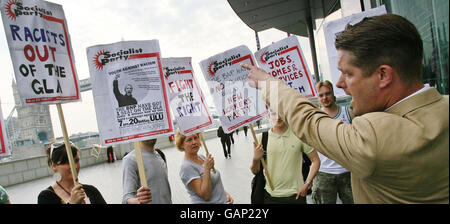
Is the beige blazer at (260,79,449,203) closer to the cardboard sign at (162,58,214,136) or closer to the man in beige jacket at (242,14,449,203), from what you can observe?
the man in beige jacket at (242,14,449,203)

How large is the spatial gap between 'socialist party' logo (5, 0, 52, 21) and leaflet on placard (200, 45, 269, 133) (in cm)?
125

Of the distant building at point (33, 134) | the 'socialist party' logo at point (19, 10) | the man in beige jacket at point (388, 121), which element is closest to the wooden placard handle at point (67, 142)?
the 'socialist party' logo at point (19, 10)

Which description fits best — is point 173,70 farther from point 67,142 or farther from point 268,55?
point 67,142

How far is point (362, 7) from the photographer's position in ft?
16.3

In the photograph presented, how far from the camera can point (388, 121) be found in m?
0.90

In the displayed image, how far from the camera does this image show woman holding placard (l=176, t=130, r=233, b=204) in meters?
2.53

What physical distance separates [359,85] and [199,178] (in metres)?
1.88

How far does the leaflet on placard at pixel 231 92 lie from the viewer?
102 inches

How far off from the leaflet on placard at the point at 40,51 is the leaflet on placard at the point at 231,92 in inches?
43.0

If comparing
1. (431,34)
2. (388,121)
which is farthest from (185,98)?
(431,34)

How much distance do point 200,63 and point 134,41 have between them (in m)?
0.73

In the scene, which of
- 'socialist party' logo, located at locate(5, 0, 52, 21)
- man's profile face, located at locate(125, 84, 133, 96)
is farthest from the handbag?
'socialist party' logo, located at locate(5, 0, 52, 21)

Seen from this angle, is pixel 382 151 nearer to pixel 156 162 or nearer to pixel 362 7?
pixel 156 162
